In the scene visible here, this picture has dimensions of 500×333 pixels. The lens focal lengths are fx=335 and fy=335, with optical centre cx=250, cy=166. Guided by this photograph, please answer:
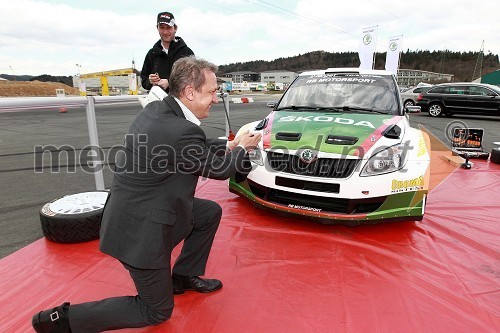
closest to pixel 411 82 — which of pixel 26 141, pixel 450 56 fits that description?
pixel 450 56

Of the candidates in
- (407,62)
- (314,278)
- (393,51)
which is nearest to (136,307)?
(314,278)

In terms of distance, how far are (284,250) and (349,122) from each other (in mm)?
1518

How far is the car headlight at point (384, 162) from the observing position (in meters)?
2.96

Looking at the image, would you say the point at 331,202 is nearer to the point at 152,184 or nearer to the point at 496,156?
the point at 152,184

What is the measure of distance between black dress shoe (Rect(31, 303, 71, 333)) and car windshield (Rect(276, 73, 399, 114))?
3236 mm

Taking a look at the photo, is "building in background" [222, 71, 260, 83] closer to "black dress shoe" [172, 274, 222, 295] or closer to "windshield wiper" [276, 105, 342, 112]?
"windshield wiper" [276, 105, 342, 112]

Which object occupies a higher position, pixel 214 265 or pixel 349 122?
pixel 349 122

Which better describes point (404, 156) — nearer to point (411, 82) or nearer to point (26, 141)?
point (26, 141)

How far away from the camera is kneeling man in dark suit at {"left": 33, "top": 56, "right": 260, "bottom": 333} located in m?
1.64

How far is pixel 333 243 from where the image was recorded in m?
3.01

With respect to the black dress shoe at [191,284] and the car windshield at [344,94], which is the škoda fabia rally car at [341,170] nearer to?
the car windshield at [344,94]

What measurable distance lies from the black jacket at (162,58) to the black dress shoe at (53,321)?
10.3 feet

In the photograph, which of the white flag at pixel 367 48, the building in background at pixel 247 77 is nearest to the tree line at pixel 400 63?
the building in background at pixel 247 77

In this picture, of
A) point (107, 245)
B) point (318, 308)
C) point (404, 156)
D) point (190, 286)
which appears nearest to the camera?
point (107, 245)
